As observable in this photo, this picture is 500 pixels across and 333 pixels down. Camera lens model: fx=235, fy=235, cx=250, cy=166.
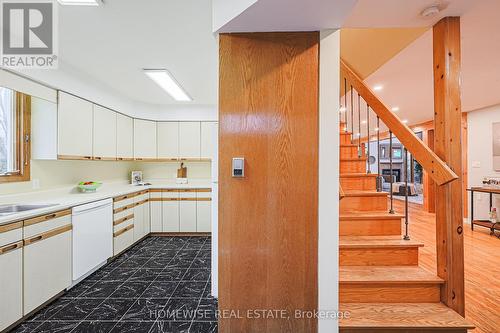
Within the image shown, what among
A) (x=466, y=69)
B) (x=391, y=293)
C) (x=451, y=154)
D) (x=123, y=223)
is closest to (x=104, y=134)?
(x=123, y=223)

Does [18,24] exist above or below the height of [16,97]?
above

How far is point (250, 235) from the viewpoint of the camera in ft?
5.57

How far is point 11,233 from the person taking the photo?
191 centimetres

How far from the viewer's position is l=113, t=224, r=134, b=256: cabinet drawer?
342 centimetres

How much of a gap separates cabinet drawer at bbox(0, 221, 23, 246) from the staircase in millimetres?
2659

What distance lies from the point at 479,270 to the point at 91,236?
4.81m

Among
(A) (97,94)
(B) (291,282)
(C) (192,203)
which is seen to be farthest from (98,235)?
(B) (291,282)

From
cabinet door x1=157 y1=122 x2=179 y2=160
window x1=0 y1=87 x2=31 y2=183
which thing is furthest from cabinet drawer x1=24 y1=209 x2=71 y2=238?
cabinet door x1=157 y1=122 x2=179 y2=160

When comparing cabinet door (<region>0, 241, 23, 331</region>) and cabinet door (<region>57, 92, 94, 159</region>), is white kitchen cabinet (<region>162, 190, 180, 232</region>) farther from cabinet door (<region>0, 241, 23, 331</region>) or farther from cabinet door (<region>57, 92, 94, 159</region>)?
cabinet door (<region>0, 241, 23, 331</region>)

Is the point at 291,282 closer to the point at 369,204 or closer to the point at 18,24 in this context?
the point at 369,204

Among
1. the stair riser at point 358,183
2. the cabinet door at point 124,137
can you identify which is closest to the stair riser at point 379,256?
the stair riser at point 358,183

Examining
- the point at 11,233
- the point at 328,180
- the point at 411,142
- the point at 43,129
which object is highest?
the point at 43,129

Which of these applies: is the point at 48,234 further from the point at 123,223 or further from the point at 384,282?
the point at 384,282

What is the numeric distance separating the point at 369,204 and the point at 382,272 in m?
0.77
